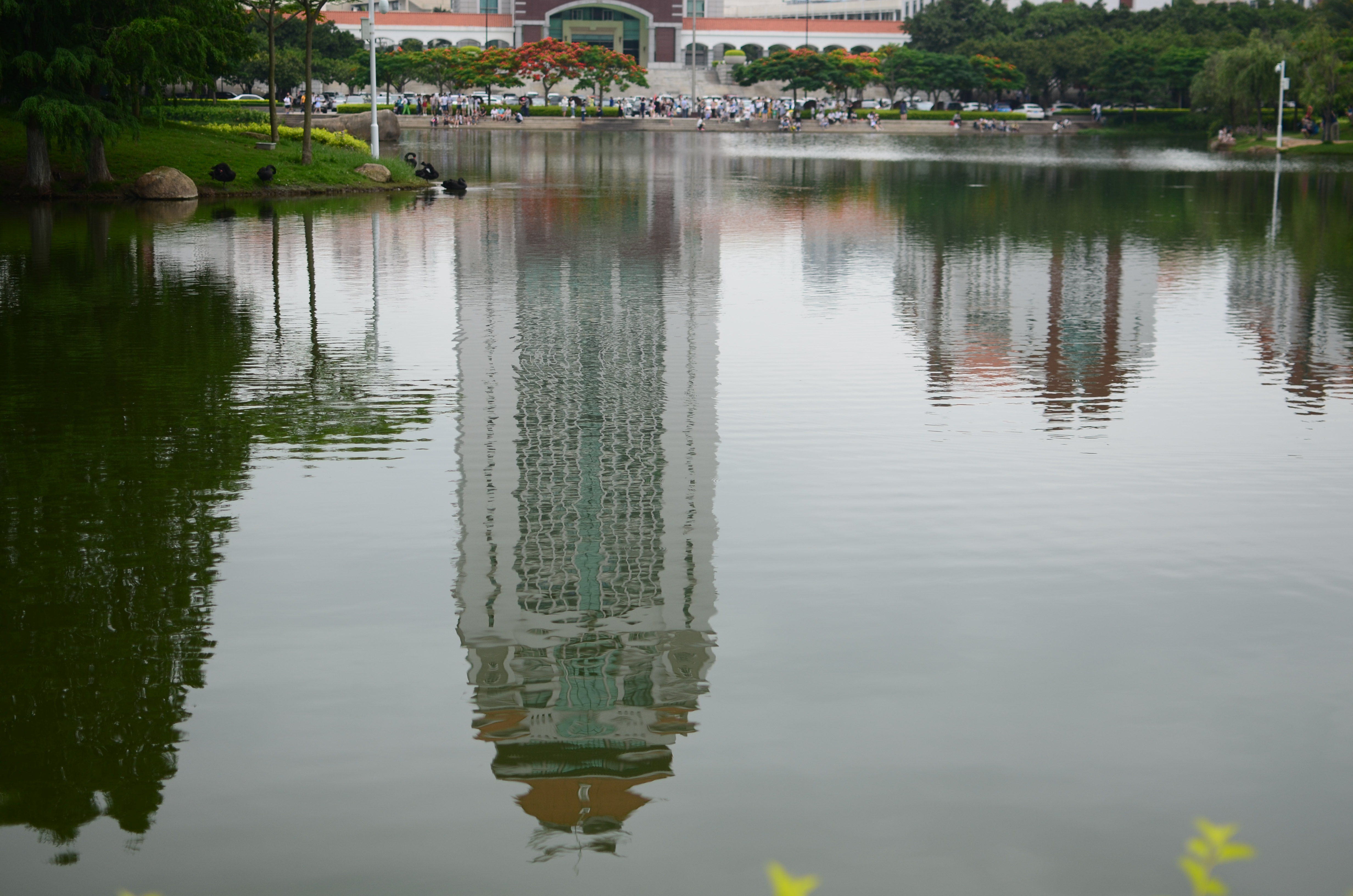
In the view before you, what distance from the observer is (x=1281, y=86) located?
5794 cm

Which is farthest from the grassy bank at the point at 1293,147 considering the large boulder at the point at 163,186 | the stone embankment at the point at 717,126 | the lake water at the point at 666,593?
the lake water at the point at 666,593

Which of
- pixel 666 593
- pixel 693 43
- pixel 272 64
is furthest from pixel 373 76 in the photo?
pixel 693 43

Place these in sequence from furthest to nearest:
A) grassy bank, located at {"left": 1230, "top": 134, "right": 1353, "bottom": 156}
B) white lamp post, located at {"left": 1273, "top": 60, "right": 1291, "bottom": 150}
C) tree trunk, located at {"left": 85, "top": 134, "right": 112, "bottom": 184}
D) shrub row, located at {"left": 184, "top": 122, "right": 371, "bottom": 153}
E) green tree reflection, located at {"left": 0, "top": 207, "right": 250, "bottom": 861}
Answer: grassy bank, located at {"left": 1230, "top": 134, "right": 1353, "bottom": 156}
white lamp post, located at {"left": 1273, "top": 60, "right": 1291, "bottom": 150}
shrub row, located at {"left": 184, "top": 122, "right": 371, "bottom": 153}
tree trunk, located at {"left": 85, "top": 134, "right": 112, "bottom": 184}
green tree reflection, located at {"left": 0, "top": 207, "right": 250, "bottom": 861}

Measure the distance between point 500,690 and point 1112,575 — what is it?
10.8ft

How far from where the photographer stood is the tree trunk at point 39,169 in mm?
27875

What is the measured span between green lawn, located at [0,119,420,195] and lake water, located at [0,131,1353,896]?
48.5ft

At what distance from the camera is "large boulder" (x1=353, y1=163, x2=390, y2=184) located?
32406mm

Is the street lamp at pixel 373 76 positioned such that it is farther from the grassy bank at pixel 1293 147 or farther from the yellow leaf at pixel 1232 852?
the grassy bank at pixel 1293 147

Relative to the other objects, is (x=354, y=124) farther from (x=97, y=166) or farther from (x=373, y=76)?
(x=97, y=166)

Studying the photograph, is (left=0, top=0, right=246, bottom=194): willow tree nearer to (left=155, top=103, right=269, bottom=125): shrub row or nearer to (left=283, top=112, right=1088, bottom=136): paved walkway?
(left=155, top=103, right=269, bottom=125): shrub row

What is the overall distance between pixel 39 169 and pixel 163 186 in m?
2.39

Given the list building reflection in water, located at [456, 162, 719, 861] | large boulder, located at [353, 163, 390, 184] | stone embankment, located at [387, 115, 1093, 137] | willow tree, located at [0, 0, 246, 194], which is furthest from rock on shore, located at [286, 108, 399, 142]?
building reflection in water, located at [456, 162, 719, 861]

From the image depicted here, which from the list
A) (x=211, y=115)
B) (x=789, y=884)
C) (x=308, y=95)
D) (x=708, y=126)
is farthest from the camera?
(x=708, y=126)

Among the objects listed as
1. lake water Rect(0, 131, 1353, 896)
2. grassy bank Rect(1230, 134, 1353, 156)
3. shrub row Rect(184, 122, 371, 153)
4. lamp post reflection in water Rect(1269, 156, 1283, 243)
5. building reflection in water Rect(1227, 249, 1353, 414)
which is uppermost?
grassy bank Rect(1230, 134, 1353, 156)
